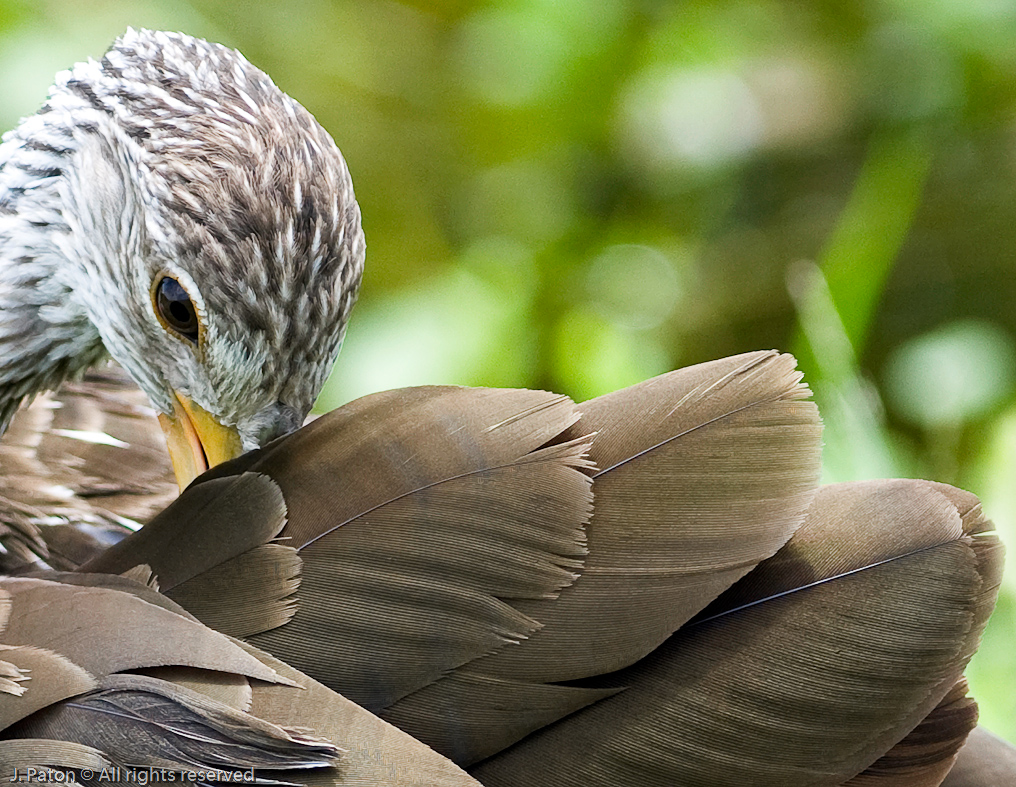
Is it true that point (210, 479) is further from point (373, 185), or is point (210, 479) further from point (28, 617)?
point (373, 185)

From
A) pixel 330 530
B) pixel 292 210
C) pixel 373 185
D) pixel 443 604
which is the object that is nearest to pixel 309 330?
pixel 292 210

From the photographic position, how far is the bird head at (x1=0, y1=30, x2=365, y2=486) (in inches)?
46.9


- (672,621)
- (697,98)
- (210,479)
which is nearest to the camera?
(672,621)

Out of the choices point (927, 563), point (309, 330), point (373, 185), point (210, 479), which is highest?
point (373, 185)

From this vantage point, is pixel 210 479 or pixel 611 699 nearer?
pixel 611 699

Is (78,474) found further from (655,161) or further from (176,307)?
(655,161)

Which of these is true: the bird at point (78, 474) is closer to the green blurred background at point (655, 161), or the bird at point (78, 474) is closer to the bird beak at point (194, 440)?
the bird beak at point (194, 440)

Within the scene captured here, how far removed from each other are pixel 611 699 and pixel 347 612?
24 cm

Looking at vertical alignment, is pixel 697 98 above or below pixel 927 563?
above

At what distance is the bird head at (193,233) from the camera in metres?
1.19

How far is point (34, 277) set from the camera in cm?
144

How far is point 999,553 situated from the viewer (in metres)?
1.00

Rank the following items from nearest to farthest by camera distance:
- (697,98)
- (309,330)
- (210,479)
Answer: (210,479)
(309,330)
(697,98)

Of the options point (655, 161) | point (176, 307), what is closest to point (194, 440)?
point (176, 307)
